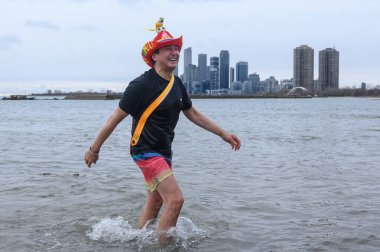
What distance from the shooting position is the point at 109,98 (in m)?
195

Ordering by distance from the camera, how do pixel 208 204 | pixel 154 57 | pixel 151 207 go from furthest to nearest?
pixel 208 204
pixel 151 207
pixel 154 57

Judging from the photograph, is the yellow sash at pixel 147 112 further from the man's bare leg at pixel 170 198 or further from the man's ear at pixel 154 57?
the man's bare leg at pixel 170 198

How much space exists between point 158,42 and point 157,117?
2.53 ft

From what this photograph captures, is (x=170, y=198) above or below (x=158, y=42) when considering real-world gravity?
below

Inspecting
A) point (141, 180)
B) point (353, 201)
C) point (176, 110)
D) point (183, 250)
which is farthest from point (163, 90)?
point (141, 180)

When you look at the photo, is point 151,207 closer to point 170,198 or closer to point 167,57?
point 170,198

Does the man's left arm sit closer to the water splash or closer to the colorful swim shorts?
the colorful swim shorts

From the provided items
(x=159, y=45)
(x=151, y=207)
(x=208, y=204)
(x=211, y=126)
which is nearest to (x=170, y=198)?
(x=151, y=207)

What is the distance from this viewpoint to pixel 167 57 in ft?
18.5

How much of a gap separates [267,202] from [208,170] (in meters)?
4.35

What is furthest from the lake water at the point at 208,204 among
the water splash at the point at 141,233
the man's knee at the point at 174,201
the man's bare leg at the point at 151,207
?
the man's knee at the point at 174,201

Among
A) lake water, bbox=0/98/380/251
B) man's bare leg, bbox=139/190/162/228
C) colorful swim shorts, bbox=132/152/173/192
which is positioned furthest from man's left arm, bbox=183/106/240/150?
lake water, bbox=0/98/380/251

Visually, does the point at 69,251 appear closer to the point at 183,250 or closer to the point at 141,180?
the point at 183,250

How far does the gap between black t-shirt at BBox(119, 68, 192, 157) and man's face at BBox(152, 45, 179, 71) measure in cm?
13
